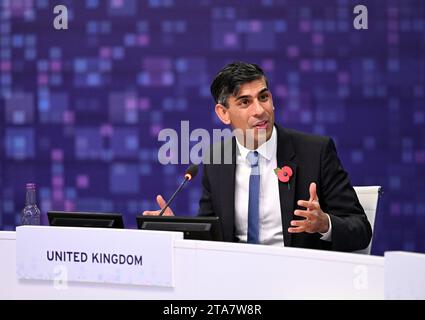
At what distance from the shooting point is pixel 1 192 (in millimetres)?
4234

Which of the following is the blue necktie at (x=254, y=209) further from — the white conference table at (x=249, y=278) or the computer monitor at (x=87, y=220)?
the white conference table at (x=249, y=278)

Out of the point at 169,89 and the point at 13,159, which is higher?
the point at 169,89

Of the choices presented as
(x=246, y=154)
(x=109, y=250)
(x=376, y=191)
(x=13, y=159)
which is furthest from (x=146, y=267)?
(x=13, y=159)

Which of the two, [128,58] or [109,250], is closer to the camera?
[109,250]

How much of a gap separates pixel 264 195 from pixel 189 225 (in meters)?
0.62

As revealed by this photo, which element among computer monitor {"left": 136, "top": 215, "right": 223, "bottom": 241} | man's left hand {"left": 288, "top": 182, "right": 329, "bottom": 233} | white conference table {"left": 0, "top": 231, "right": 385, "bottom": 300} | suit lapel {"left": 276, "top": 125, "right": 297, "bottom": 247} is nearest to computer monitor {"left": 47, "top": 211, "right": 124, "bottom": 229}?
computer monitor {"left": 136, "top": 215, "right": 223, "bottom": 241}

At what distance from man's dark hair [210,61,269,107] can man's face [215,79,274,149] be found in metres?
0.02

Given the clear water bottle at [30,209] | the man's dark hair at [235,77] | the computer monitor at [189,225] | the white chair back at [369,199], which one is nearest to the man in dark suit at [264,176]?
the man's dark hair at [235,77]

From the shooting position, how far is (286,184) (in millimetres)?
2459

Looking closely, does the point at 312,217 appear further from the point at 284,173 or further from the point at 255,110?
the point at 255,110

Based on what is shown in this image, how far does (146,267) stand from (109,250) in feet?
0.40

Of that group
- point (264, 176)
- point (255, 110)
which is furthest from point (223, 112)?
point (264, 176)
